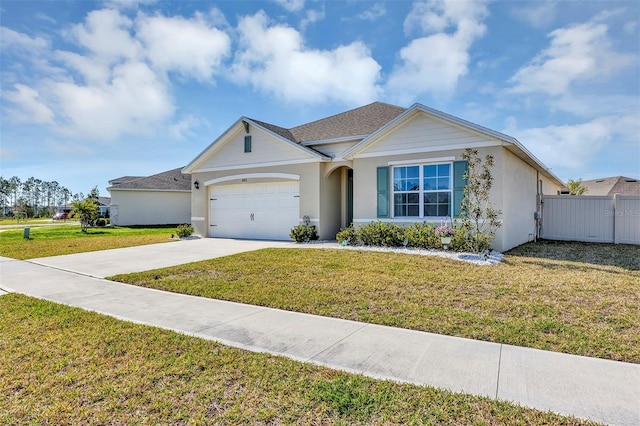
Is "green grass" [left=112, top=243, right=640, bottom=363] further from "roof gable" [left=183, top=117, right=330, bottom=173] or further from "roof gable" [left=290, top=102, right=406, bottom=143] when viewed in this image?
"roof gable" [left=290, top=102, right=406, bottom=143]

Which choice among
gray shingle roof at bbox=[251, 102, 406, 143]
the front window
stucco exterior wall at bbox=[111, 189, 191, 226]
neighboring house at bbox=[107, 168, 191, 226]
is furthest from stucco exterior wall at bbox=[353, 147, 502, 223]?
stucco exterior wall at bbox=[111, 189, 191, 226]

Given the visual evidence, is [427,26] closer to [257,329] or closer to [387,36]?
[387,36]

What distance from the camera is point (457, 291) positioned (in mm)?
6184

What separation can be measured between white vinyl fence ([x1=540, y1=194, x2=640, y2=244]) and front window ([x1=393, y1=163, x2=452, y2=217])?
7025 millimetres

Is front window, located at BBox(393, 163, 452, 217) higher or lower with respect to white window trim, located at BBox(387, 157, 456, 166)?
lower

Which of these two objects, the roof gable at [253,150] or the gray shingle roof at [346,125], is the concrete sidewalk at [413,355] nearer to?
the roof gable at [253,150]

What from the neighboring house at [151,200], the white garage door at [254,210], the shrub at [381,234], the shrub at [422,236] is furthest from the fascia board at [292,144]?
the neighboring house at [151,200]

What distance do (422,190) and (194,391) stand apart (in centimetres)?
1029

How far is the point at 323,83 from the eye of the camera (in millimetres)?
Result: 15828

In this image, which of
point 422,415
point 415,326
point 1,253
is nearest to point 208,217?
point 1,253

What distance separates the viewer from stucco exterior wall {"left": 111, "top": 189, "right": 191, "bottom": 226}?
91.2ft

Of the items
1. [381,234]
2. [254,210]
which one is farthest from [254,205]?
[381,234]

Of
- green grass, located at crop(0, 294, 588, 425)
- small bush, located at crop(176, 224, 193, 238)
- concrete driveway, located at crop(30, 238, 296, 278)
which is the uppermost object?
small bush, located at crop(176, 224, 193, 238)

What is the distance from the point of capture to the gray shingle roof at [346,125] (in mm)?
15570
